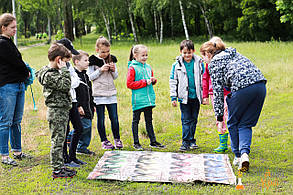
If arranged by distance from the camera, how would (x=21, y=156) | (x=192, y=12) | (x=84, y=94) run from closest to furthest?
1. (x=84, y=94)
2. (x=21, y=156)
3. (x=192, y=12)

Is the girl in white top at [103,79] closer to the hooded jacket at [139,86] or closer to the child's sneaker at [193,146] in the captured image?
the hooded jacket at [139,86]

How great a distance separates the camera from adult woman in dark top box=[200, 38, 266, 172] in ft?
16.2

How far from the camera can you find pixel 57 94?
4.91 m

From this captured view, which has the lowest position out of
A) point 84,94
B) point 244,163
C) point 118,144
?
point 118,144

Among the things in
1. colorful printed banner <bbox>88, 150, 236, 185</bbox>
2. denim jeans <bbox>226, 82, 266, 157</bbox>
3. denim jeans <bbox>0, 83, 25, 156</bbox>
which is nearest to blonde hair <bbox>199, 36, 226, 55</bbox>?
denim jeans <bbox>226, 82, 266, 157</bbox>

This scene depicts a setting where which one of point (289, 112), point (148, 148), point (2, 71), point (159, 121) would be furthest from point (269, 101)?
point (2, 71)

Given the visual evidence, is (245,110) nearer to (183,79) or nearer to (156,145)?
(183,79)

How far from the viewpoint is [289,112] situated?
8.94 metres

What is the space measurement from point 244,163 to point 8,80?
385 centimetres

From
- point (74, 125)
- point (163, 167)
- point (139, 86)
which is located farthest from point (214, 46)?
point (74, 125)

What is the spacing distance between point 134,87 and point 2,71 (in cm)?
222

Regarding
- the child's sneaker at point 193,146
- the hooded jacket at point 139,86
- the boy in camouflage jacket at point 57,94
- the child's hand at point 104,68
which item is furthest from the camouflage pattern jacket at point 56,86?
the child's sneaker at point 193,146

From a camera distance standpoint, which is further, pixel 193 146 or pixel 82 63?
pixel 193 146

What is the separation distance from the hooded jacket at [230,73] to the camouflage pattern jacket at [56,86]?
6.85 feet
